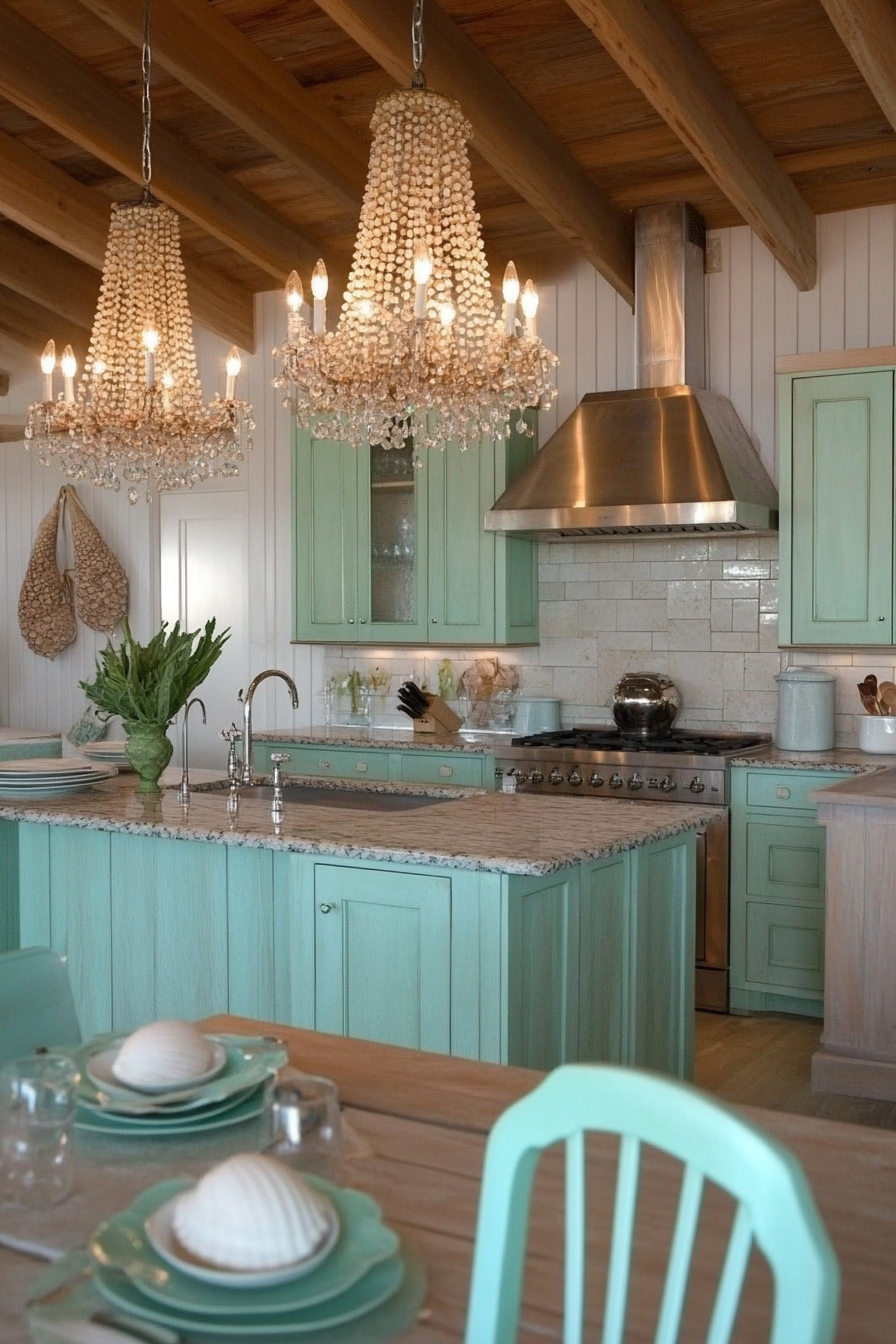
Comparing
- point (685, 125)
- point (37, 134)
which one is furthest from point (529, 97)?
point (37, 134)

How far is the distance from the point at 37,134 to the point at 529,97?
7.10 feet

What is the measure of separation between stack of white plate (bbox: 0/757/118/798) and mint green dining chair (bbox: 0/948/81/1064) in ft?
6.01

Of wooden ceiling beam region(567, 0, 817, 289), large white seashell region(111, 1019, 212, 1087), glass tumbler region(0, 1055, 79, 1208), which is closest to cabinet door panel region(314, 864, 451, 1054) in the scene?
large white seashell region(111, 1019, 212, 1087)

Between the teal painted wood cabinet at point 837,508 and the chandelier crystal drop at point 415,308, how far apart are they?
1.96 meters

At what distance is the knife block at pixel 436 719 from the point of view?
6.17 m

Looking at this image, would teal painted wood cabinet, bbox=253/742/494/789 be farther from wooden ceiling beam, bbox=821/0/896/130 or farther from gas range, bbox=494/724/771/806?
wooden ceiling beam, bbox=821/0/896/130

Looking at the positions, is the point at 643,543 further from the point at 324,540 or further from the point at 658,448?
the point at 324,540

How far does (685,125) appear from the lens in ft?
14.8

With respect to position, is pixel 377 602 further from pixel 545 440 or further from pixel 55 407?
pixel 55 407

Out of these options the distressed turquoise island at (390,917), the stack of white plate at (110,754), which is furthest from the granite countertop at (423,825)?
the stack of white plate at (110,754)

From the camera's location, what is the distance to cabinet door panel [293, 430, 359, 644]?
21.0 ft

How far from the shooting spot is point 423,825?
10.4 feet

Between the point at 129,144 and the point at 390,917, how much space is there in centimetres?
376

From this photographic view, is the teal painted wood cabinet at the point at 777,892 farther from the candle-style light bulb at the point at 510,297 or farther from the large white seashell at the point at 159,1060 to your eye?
the large white seashell at the point at 159,1060
